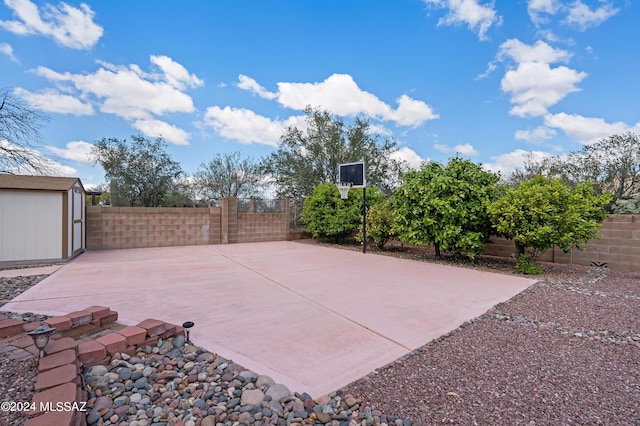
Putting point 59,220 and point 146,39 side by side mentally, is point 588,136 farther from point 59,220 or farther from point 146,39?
point 59,220

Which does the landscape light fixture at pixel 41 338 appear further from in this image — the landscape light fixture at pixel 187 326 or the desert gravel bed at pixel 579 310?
the desert gravel bed at pixel 579 310

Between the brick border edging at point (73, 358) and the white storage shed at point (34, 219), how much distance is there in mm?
5571

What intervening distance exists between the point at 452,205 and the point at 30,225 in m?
9.71

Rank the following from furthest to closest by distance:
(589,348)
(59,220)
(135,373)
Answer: (59,220)
(589,348)
(135,373)

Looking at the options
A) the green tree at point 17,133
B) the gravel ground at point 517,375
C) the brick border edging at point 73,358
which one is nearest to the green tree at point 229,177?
the green tree at point 17,133

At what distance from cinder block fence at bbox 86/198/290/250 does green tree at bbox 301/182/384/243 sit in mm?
1601

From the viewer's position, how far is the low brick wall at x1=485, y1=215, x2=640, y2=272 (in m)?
6.85

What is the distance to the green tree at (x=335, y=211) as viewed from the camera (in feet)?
38.7

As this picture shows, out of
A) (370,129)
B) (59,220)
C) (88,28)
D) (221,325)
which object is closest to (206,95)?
(88,28)

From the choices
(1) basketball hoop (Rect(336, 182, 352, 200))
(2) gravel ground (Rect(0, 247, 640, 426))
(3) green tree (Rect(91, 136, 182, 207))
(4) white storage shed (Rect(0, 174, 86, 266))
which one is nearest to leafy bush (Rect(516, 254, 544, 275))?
(2) gravel ground (Rect(0, 247, 640, 426))

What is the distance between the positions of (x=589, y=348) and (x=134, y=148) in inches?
600

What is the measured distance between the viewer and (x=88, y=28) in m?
7.76

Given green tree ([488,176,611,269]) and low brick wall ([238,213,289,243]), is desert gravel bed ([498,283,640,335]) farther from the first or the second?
low brick wall ([238,213,289,243])

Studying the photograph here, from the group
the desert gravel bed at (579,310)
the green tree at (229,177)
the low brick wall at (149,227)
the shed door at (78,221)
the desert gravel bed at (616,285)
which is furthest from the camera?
the green tree at (229,177)
